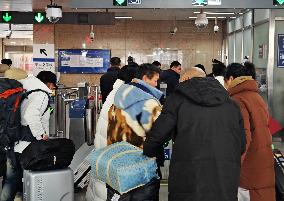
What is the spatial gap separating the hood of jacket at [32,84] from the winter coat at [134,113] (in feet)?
3.98

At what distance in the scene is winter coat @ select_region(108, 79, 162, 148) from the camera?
3.54m

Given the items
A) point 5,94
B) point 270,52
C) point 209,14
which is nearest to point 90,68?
point 209,14

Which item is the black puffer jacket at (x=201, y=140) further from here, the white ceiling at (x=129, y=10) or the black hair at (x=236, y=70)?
the white ceiling at (x=129, y=10)

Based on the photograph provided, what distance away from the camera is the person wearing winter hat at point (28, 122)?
4.55 m

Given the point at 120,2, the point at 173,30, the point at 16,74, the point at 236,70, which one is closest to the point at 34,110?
the point at 16,74

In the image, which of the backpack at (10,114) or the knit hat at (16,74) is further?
the knit hat at (16,74)

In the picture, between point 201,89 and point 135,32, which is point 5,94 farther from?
point 135,32

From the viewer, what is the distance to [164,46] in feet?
57.0

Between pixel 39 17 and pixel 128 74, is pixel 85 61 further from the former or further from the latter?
pixel 128 74

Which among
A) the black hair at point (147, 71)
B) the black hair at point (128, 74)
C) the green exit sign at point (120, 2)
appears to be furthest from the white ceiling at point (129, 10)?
the black hair at point (147, 71)

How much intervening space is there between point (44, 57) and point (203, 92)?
44.0ft

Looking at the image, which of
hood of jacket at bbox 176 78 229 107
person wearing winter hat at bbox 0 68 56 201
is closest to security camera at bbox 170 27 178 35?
person wearing winter hat at bbox 0 68 56 201

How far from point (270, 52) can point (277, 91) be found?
0.91m

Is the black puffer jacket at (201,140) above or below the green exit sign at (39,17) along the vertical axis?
below
